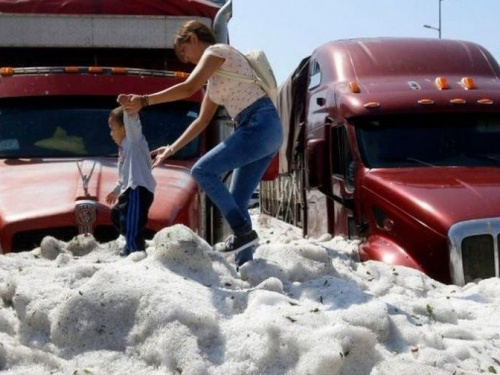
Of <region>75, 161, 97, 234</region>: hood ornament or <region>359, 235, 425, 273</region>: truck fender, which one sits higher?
<region>75, 161, 97, 234</region>: hood ornament

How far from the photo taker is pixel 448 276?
277 inches

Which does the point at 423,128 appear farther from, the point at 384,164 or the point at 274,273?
the point at 274,273

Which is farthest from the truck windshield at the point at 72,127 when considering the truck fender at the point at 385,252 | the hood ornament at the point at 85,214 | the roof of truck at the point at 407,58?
the roof of truck at the point at 407,58

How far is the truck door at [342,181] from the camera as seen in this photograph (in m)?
8.93

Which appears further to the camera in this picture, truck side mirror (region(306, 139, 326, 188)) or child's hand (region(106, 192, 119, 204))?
truck side mirror (region(306, 139, 326, 188))

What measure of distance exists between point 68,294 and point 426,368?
1776 millimetres

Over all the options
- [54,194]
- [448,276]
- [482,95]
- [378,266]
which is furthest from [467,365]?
[482,95]

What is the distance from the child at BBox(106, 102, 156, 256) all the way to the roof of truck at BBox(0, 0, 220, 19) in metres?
2.93

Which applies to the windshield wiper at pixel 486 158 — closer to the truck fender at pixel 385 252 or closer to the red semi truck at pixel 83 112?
the truck fender at pixel 385 252

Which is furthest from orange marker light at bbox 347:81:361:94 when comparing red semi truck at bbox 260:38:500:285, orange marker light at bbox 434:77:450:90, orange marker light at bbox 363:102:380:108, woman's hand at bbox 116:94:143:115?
woman's hand at bbox 116:94:143:115

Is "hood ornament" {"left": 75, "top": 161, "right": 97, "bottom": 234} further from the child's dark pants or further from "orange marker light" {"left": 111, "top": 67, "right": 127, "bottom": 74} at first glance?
"orange marker light" {"left": 111, "top": 67, "right": 127, "bottom": 74}

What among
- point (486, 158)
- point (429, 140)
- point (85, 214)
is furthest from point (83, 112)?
point (486, 158)

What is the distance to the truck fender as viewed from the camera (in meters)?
7.19

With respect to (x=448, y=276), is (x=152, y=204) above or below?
above
